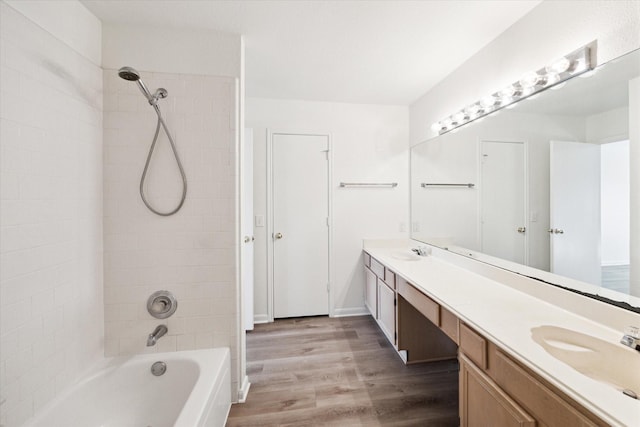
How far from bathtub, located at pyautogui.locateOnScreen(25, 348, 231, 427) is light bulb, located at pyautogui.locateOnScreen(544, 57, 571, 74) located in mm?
2363

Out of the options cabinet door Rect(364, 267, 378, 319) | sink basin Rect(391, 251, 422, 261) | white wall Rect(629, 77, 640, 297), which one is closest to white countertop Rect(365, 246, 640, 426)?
white wall Rect(629, 77, 640, 297)

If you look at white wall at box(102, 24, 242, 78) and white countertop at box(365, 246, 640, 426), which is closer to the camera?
white countertop at box(365, 246, 640, 426)

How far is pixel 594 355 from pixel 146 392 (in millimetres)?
2185

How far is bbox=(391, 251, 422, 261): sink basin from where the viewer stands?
2385 millimetres

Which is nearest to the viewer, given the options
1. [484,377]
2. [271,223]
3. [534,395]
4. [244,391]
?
[534,395]

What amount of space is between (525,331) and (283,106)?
2631 mm

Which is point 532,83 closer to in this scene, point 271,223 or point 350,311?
point 271,223

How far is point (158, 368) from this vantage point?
4.67 ft

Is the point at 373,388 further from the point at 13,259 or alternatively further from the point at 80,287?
the point at 13,259

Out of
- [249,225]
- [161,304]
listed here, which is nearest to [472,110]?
[249,225]

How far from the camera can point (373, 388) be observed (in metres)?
1.69

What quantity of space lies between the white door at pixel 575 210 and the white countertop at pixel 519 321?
0.23 m

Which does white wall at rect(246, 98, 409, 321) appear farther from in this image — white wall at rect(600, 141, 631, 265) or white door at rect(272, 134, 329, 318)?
white wall at rect(600, 141, 631, 265)

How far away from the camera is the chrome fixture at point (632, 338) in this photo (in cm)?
87
